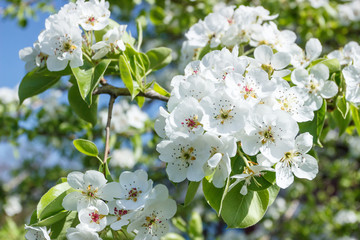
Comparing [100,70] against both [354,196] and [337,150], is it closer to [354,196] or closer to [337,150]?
[354,196]

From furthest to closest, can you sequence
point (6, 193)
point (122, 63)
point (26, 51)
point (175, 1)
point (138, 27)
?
point (6, 193), point (175, 1), point (138, 27), point (26, 51), point (122, 63)

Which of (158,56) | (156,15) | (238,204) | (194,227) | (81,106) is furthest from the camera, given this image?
(156,15)

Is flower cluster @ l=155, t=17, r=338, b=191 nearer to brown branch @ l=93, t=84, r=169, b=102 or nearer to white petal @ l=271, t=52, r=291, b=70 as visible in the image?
white petal @ l=271, t=52, r=291, b=70

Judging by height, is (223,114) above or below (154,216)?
above

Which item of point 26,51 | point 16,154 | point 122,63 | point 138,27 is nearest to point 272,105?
point 122,63

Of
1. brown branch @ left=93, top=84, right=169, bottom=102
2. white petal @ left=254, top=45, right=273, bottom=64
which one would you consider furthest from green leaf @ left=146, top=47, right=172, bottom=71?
white petal @ left=254, top=45, right=273, bottom=64

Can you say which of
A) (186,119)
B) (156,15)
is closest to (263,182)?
(186,119)

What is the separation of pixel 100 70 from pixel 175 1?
191 cm

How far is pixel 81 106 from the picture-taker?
1324 mm

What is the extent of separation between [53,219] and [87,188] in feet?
0.39

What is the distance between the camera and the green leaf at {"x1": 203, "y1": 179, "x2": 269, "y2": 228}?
94 centimetres

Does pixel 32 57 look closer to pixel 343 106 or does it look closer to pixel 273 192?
pixel 273 192

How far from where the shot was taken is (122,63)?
110cm

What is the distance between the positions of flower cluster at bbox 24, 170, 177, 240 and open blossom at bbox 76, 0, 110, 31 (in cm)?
51
